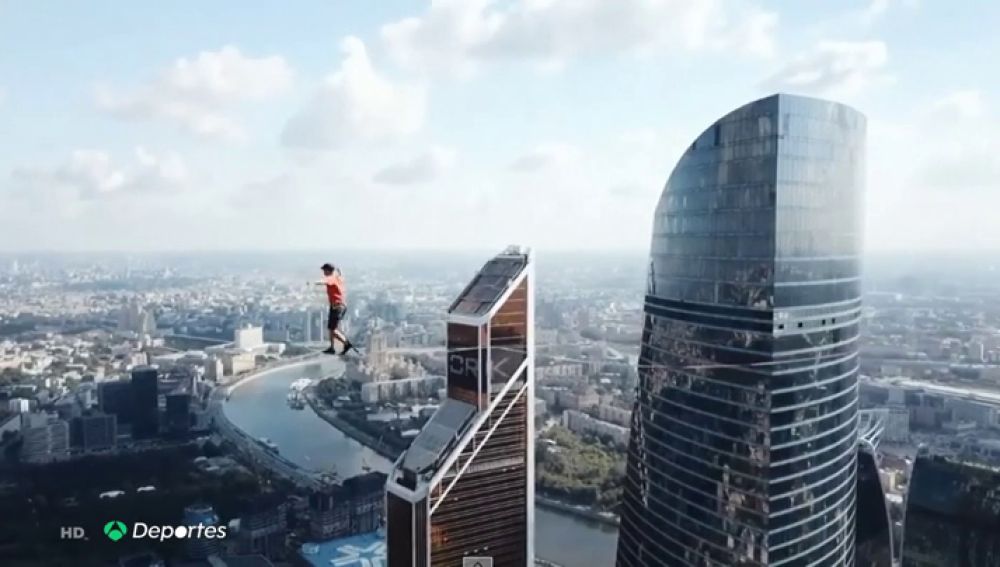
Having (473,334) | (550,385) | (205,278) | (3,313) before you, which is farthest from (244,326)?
(473,334)

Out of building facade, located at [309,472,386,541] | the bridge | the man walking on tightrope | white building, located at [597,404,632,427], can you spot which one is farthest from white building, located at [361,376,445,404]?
the man walking on tightrope

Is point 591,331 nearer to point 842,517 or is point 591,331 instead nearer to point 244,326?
point 244,326

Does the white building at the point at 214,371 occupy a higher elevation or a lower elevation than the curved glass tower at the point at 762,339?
lower

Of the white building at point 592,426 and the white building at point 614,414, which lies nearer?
the white building at point 592,426

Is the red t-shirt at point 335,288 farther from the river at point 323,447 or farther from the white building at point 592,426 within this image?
the white building at point 592,426

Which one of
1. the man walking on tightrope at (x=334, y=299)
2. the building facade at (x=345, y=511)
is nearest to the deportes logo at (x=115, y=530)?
the building facade at (x=345, y=511)

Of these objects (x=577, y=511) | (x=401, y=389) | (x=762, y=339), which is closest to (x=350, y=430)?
(x=401, y=389)
